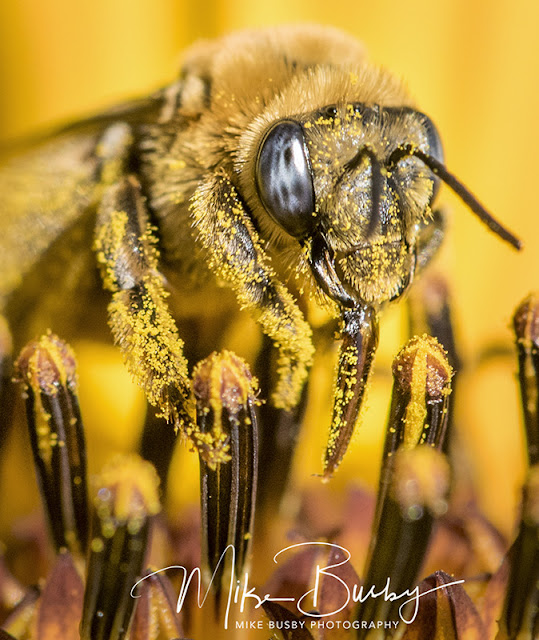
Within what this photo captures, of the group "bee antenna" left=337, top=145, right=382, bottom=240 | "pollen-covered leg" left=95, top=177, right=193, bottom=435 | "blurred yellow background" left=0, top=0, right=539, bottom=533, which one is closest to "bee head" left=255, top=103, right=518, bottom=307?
"bee antenna" left=337, top=145, right=382, bottom=240

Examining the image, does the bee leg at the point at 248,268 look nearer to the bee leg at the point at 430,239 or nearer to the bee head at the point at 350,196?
the bee head at the point at 350,196

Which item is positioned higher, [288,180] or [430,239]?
[288,180]

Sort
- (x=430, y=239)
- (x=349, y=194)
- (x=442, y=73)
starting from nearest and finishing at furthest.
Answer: (x=349, y=194) < (x=430, y=239) < (x=442, y=73)

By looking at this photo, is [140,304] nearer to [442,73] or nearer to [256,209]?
[256,209]

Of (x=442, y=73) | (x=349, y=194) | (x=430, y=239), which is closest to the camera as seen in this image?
(x=349, y=194)

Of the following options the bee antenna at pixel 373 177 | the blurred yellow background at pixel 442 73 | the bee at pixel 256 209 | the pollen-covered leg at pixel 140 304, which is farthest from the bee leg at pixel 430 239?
the blurred yellow background at pixel 442 73

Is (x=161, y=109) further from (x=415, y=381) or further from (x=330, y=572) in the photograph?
(x=330, y=572)

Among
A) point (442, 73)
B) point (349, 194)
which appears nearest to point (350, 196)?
point (349, 194)
